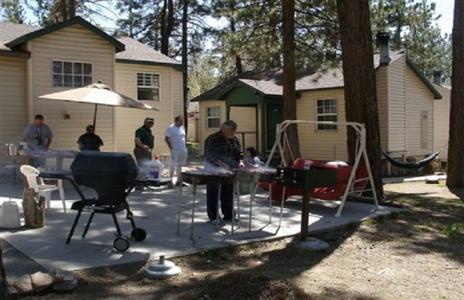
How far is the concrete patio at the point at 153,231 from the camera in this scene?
5.92m

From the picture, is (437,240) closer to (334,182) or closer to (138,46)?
(334,182)

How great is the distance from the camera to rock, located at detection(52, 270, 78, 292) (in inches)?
188

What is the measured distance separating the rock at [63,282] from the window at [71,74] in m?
9.84

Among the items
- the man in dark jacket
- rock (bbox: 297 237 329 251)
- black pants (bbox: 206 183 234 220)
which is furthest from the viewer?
black pants (bbox: 206 183 234 220)

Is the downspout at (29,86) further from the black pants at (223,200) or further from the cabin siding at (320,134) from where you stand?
the cabin siding at (320,134)

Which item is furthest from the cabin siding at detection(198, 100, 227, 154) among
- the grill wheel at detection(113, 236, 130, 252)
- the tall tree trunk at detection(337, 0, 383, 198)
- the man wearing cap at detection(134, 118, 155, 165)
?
the grill wheel at detection(113, 236, 130, 252)

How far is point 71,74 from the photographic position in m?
14.3

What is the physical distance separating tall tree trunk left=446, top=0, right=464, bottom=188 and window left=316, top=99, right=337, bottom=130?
5.61 meters

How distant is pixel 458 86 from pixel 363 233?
857 cm

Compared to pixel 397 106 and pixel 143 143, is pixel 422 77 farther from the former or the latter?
pixel 143 143

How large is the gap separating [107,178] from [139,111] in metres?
13.1

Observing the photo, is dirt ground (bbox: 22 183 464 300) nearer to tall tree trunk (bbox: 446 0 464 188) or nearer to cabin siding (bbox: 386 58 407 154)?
tall tree trunk (bbox: 446 0 464 188)

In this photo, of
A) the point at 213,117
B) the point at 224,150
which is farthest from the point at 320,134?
the point at 224,150

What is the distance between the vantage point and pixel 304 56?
49.4 feet
